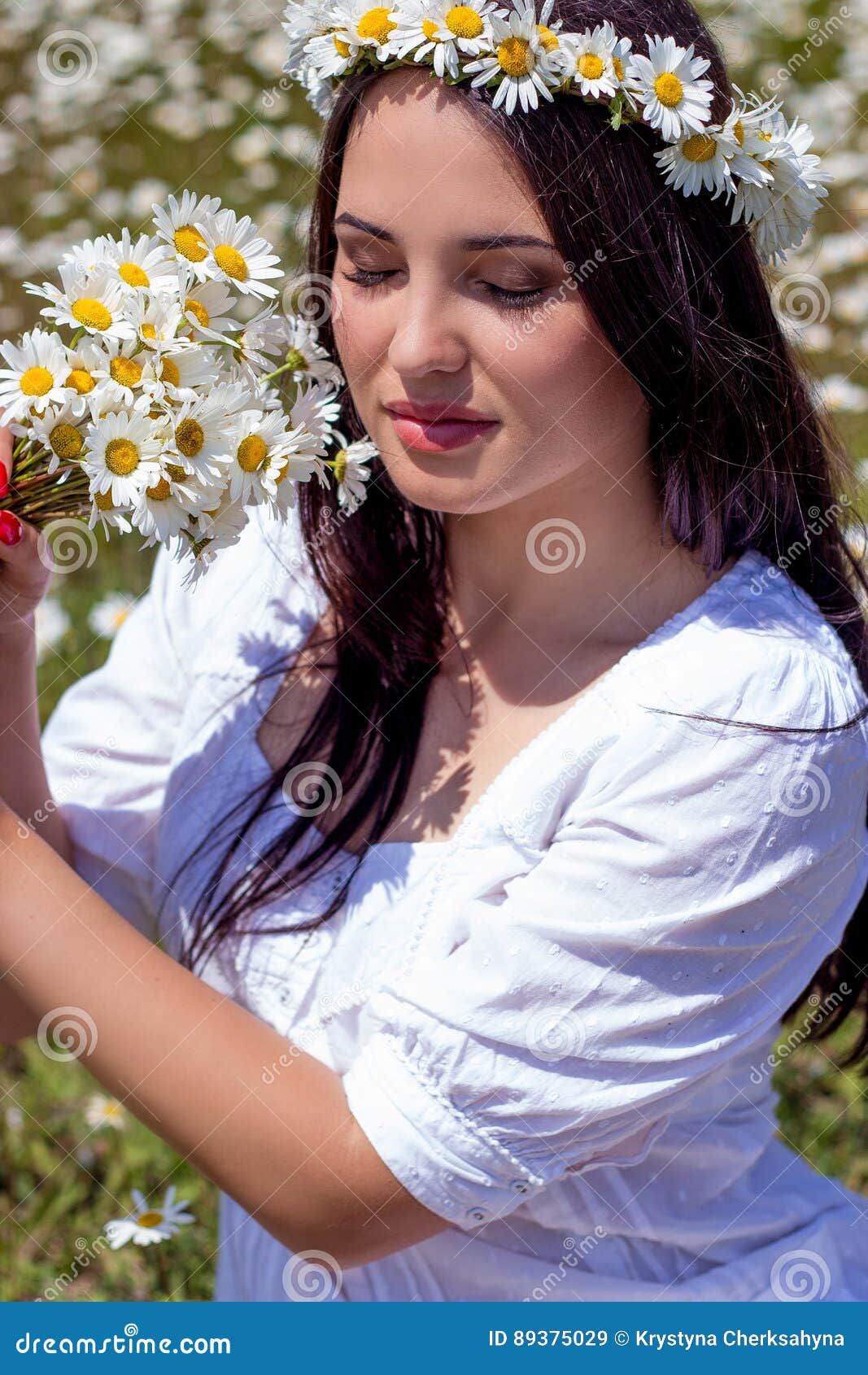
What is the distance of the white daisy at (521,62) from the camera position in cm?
111

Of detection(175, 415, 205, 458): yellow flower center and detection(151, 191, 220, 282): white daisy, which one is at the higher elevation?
detection(151, 191, 220, 282): white daisy

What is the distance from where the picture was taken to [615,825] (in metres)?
1.18

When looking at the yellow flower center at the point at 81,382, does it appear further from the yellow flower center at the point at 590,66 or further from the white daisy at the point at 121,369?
the yellow flower center at the point at 590,66

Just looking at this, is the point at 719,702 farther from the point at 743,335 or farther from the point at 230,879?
the point at 230,879

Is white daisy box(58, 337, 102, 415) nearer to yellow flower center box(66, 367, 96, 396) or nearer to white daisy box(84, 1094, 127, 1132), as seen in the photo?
yellow flower center box(66, 367, 96, 396)

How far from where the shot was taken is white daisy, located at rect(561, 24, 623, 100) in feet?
3.66

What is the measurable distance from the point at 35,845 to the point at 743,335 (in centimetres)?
78

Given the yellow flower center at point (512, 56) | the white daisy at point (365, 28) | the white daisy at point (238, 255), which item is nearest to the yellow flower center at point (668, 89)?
the yellow flower center at point (512, 56)

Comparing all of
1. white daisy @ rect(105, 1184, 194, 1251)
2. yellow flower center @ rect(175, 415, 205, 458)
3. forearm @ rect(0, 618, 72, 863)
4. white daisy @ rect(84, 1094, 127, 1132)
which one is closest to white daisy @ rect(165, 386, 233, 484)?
yellow flower center @ rect(175, 415, 205, 458)

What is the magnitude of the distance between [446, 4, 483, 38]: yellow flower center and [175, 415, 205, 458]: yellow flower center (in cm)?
39

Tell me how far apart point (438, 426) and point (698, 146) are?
310 millimetres

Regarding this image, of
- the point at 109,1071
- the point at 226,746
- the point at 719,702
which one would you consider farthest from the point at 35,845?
the point at 719,702

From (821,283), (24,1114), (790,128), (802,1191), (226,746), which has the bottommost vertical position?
(24,1114)

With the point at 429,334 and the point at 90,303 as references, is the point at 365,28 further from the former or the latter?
the point at 90,303
